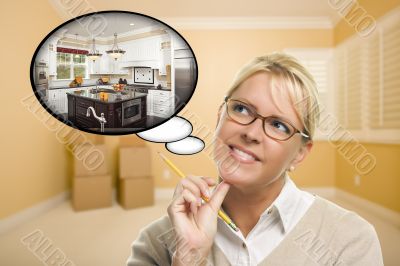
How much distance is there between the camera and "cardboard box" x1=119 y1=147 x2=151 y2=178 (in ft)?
2.87

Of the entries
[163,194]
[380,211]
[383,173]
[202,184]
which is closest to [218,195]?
[202,184]

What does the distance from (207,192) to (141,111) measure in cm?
12

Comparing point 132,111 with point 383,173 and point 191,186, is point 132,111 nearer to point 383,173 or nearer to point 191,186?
point 191,186

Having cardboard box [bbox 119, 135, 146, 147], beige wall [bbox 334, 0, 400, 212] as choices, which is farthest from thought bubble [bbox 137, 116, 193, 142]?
beige wall [bbox 334, 0, 400, 212]

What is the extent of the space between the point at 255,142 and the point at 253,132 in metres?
0.01

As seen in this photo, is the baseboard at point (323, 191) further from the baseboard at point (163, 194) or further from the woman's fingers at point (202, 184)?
the woman's fingers at point (202, 184)

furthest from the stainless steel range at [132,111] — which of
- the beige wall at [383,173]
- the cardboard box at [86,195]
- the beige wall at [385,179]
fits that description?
the beige wall at [385,179]

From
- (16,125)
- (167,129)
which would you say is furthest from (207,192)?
(16,125)

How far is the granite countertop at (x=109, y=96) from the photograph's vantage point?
1.12 ft

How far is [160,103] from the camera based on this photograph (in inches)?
13.9

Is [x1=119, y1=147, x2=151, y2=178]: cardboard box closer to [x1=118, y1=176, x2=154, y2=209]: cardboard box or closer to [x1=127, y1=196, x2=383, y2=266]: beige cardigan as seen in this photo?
[x1=118, y1=176, x2=154, y2=209]: cardboard box

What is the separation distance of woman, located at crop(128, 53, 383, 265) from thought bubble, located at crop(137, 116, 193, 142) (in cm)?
5

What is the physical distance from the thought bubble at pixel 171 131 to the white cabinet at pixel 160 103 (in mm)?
32

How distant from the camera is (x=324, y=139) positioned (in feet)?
2.97
